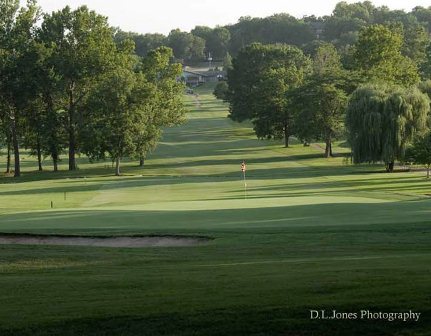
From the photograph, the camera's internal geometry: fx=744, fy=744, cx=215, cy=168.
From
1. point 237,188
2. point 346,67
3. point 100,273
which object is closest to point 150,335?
point 100,273

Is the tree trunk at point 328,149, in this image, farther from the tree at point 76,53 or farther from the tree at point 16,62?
the tree at point 16,62

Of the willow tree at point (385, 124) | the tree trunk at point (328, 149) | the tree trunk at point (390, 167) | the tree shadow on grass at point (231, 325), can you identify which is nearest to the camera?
the tree shadow on grass at point (231, 325)

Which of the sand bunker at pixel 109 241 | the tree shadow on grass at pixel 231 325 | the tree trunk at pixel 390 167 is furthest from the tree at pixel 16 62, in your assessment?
the tree shadow on grass at pixel 231 325

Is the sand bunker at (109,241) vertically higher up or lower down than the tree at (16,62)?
lower down

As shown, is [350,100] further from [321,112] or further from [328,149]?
[328,149]

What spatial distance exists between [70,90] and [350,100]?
31.8 metres

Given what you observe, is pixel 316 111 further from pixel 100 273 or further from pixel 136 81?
pixel 100 273

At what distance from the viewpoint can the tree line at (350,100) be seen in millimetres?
71938

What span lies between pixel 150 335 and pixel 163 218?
20807 mm

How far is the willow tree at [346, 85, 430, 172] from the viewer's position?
2817 inches

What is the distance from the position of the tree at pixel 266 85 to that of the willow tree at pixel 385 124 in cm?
2386

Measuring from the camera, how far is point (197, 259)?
20.7 meters

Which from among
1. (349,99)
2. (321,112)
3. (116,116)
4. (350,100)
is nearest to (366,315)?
(350,100)

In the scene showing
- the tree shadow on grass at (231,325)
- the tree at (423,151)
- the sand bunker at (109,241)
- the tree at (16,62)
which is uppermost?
the tree at (16,62)
